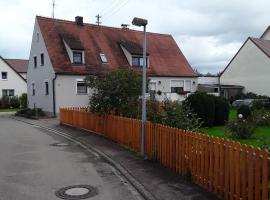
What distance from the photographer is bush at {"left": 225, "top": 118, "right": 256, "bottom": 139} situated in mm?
15664

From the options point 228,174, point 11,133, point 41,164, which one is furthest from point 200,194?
point 11,133

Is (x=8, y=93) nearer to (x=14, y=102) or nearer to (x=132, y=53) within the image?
(x=14, y=102)

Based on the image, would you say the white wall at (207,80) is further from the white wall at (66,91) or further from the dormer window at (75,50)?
the white wall at (66,91)

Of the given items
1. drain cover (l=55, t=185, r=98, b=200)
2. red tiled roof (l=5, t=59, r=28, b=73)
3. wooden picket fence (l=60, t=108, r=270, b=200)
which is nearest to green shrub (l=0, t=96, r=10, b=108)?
red tiled roof (l=5, t=59, r=28, b=73)

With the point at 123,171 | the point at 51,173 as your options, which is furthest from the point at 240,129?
the point at 51,173

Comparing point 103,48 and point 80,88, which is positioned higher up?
point 103,48

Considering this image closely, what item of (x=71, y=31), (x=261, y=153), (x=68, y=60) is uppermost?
(x=71, y=31)

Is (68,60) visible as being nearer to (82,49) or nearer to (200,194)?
(82,49)

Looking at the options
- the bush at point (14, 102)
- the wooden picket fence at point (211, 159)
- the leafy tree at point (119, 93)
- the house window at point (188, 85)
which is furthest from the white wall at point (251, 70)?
the wooden picket fence at point (211, 159)

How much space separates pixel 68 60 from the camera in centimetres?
3212

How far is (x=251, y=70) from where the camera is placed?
1836 inches

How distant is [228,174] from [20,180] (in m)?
4.89

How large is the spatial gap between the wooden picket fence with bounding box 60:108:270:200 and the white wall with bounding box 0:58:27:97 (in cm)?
4564

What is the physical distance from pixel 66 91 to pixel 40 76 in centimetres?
476
